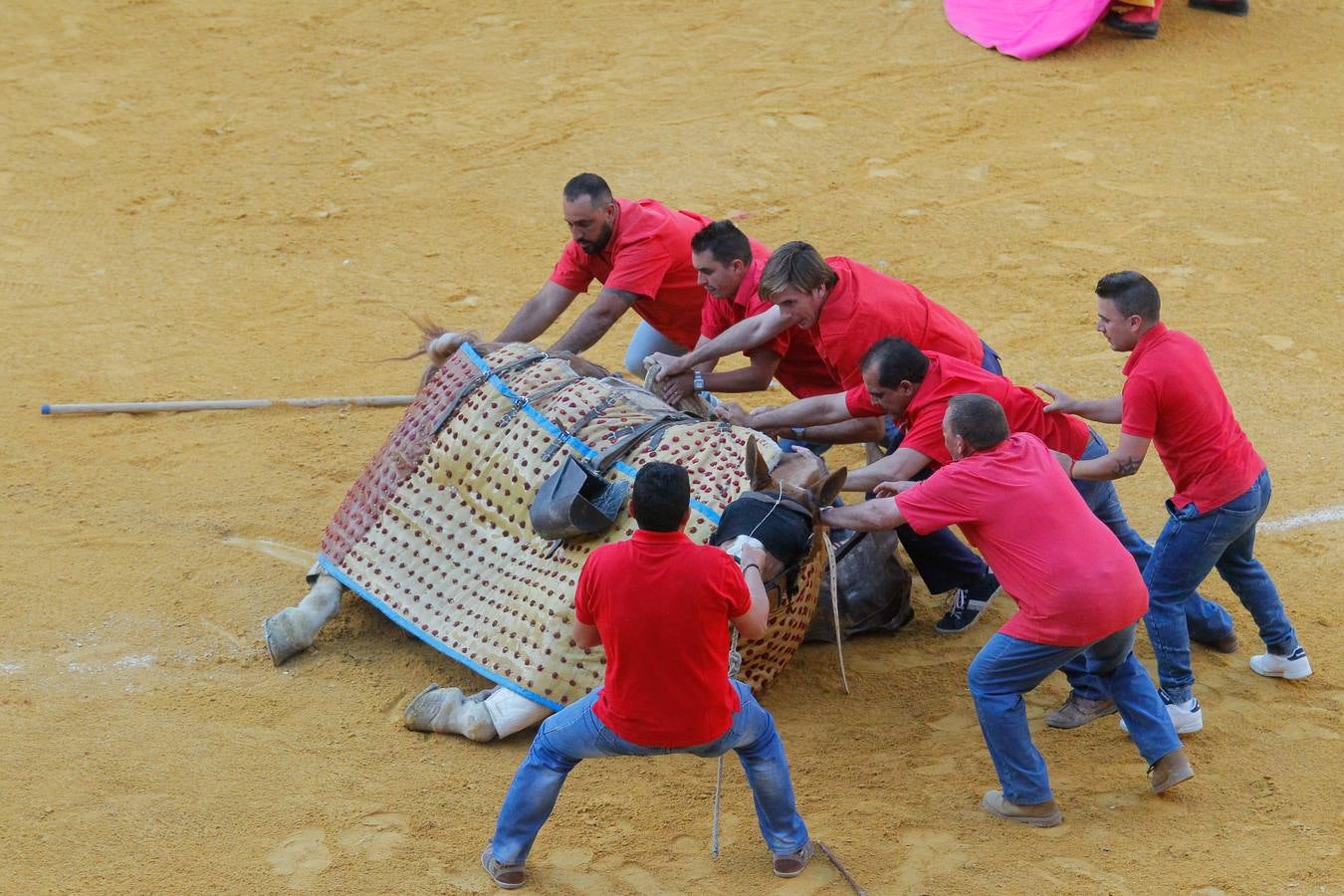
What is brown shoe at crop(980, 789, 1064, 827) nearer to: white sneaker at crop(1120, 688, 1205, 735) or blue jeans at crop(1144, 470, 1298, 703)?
white sneaker at crop(1120, 688, 1205, 735)

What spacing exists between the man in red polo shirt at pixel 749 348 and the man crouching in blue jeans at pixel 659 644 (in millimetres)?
2249

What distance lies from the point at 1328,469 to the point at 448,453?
446cm

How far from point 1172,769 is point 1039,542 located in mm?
1038

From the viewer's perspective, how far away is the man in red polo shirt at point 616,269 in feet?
24.7

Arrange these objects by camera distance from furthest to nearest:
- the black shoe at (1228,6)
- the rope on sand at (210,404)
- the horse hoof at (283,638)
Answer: the black shoe at (1228,6)
the rope on sand at (210,404)
the horse hoof at (283,638)

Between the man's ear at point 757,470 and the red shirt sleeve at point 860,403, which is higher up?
the man's ear at point 757,470

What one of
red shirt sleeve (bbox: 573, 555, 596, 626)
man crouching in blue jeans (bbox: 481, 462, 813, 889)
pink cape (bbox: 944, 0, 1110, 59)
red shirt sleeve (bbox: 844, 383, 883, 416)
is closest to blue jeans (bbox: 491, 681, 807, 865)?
man crouching in blue jeans (bbox: 481, 462, 813, 889)

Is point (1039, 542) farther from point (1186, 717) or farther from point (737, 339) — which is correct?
point (737, 339)

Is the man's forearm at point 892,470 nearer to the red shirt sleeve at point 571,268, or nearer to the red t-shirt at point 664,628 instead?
the red t-shirt at point 664,628

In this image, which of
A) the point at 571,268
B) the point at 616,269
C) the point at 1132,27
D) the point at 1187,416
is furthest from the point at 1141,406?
the point at 1132,27

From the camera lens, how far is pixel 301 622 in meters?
6.52

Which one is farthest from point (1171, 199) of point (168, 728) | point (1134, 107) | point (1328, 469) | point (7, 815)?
point (7, 815)

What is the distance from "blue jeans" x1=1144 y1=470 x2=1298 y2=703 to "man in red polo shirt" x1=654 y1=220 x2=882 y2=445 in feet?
4.92

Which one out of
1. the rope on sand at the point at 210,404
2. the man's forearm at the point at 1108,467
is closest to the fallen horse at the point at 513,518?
the man's forearm at the point at 1108,467
